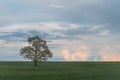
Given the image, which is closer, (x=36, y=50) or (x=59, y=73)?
(x=59, y=73)

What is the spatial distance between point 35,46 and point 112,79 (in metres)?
63.6

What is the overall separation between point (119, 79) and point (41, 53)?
201ft

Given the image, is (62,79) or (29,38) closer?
(62,79)

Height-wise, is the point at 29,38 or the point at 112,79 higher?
the point at 29,38

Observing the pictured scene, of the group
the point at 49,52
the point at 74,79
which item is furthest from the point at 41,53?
the point at 74,79

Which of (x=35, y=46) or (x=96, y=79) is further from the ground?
(x=35, y=46)

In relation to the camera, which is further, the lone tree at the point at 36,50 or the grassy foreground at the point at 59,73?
the lone tree at the point at 36,50

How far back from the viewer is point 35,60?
344 ft

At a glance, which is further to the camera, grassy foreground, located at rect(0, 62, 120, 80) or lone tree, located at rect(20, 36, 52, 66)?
lone tree, located at rect(20, 36, 52, 66)

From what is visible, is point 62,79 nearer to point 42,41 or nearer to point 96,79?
point 96,79

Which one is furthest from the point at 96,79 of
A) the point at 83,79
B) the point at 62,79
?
the point at 62,79

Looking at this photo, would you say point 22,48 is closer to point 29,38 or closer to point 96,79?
point 29,38

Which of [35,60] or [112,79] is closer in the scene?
[112,79]

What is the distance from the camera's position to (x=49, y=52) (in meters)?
102
